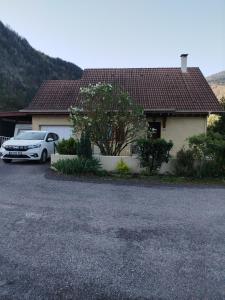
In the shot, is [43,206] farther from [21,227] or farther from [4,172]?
[4,172]

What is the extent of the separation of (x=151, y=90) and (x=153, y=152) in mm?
9370

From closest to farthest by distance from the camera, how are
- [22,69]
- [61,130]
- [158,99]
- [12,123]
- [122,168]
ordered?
[122,168]
[61,130]
[158,99]
[12,123]
[22,69]

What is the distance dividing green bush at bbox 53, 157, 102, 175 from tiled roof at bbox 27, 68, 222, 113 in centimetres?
723

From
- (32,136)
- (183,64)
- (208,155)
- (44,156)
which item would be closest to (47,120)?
(32,136)

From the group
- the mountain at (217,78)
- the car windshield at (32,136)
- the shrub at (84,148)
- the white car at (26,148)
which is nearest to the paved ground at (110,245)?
the shrub at (84,148)

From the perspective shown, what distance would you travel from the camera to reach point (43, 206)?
26.3 feet

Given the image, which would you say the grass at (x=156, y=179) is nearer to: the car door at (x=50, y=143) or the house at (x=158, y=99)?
the car door at (x=50, y=143)

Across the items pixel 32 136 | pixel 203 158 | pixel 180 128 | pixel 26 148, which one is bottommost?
pixel 203 158

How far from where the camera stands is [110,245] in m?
5.54

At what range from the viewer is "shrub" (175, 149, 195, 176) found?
520 inches

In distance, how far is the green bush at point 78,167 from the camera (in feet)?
42.9

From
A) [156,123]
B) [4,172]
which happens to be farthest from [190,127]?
[4,172]

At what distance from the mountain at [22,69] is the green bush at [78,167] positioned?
24316 millimetres

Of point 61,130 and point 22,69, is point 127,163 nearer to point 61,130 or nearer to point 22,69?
point 61,130
